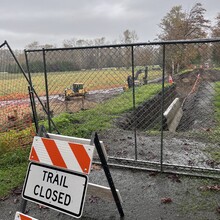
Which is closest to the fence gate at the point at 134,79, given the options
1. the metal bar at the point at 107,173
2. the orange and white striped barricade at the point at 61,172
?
the metal bar at the point at 107,173

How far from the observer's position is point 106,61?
12.4 ft

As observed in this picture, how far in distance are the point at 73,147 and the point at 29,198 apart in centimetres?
66

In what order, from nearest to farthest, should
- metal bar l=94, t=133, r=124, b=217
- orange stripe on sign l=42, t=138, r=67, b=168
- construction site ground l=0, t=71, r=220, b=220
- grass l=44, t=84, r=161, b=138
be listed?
1. orange stripe on sign l=42, t=138, r=67, b=168
2. metal bar l=94, t=133, r=124, b=217
3. construction site ground l=0, t=71, r=220, b=220
4. grass l=44, t=84, r=161, b=138

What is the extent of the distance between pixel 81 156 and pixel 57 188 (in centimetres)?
37

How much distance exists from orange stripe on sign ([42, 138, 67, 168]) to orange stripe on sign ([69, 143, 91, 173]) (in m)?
0.15

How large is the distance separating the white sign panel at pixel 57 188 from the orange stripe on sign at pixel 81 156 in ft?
0.25

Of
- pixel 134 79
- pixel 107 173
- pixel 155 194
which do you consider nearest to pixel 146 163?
pixel 155 194

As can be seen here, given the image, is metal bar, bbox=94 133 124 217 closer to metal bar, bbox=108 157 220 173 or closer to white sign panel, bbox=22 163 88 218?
white sign panel, bbox=22 163 88 218

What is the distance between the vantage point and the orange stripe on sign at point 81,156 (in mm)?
2098

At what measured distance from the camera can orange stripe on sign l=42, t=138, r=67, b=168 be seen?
7.29ft

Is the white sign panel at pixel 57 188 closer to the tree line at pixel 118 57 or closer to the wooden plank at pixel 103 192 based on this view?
the wooden plank at pixel 103 192

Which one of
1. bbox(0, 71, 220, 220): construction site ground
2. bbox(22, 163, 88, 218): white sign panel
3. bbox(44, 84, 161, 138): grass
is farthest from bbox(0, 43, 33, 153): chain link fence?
bbox(22, 163, 88, 218): white sign panel

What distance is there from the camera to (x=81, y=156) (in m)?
2.14

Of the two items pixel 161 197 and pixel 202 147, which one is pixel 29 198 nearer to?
pixel 161 197
